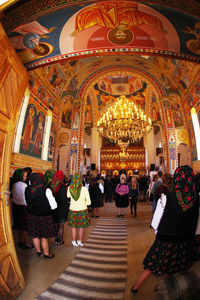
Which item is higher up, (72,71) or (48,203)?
(72,71)

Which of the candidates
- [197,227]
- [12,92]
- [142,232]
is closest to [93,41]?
[12,92]

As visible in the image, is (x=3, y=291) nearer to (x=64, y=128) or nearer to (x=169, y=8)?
(x=169, y=8)

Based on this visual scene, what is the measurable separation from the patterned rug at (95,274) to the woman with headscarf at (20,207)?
1.26 meters

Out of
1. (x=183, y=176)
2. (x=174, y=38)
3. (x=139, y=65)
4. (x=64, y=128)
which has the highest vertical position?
(x=139, y=65)

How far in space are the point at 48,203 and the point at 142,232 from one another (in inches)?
121

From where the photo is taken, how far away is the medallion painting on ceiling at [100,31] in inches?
136

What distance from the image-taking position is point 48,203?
3059mm

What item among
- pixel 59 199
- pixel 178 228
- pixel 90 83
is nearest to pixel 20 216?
pixel 59 199

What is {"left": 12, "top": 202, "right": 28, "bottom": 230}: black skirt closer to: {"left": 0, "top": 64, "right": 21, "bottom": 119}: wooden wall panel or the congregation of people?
the congregation of people

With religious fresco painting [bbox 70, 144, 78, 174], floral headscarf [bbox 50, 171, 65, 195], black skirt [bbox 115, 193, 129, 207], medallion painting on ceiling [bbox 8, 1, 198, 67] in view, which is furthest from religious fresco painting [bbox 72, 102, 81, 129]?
floral headscarf [bbox 50, 171, 65, 195]

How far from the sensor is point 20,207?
3.64 meters

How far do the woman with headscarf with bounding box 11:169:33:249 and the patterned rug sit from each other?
4.12 ft

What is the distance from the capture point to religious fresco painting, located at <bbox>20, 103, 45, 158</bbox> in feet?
29.2

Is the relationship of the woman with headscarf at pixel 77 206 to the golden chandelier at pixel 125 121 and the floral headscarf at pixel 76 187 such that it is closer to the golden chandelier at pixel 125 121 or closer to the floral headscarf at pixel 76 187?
the floral headscarf at pixel 76 187
